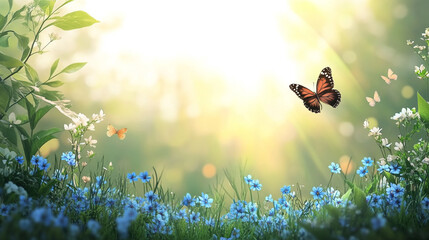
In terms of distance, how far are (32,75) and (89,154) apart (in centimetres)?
79

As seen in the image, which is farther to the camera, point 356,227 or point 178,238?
point 178,238

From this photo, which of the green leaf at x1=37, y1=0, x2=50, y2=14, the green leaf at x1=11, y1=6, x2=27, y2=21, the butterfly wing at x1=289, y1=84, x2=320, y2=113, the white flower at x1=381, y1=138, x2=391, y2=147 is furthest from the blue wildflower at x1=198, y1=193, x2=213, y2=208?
the green leaf at x1=11, y1=6, x2=27, y2=21

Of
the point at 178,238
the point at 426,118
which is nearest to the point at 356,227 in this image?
the point at 178,238

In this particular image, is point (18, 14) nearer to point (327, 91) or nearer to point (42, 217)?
point (42, 217)

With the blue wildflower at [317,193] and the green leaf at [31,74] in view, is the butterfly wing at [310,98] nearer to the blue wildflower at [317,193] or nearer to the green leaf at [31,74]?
the blue wildflower at [317,193]

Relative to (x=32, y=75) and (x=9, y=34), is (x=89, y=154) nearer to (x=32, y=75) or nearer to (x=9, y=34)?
(x=32, y=75)

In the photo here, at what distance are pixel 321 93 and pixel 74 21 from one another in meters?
2.56

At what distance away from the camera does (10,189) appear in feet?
6.86

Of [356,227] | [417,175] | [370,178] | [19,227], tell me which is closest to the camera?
[19,227]

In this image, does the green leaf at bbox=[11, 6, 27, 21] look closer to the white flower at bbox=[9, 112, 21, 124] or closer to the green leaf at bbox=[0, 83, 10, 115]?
the green leaf at bbox=[0, 83, 10, 115]

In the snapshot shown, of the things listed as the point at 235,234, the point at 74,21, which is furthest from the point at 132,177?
the point at 74,21

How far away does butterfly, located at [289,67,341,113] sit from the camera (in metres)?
4.27

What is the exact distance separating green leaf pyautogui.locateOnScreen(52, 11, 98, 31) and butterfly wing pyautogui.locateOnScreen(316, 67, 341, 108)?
7.67ft

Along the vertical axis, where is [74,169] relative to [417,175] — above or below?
above
